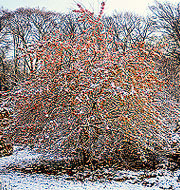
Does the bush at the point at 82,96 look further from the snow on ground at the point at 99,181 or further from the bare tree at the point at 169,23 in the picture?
the bare tree at the point at 169,23

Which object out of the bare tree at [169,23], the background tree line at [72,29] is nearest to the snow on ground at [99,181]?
the background tree line at [72,29]

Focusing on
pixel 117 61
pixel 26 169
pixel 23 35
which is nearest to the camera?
pixel 117 61

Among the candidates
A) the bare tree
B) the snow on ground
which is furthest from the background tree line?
the snow on ground

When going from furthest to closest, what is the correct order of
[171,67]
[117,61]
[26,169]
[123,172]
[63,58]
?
[171,67], [26,169], [123,172], [63,58], [117,61]

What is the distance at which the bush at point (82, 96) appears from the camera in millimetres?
3725

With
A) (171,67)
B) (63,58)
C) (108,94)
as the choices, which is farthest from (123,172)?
(171,67)

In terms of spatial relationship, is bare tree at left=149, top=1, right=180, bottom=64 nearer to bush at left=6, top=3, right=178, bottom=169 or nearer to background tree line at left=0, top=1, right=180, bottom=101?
background tree line at left=0, top=1, right=180, bottom=101

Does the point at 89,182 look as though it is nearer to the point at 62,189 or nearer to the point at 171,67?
the point at 62,189

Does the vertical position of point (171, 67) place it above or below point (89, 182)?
above

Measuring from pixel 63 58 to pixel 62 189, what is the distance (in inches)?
94.8

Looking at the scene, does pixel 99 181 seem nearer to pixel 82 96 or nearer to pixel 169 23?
pixel 82 96

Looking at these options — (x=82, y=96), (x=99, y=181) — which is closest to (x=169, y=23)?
(x=82, y=96)

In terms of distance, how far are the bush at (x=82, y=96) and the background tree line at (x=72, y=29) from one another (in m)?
6.08

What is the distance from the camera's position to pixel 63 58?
4156 mm
